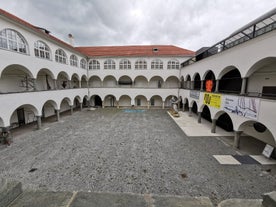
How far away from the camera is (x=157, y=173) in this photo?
21.7ft

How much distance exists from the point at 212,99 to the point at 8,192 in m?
13.6

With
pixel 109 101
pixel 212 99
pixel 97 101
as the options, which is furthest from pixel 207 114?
pixel 97 101

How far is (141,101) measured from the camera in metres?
25.6

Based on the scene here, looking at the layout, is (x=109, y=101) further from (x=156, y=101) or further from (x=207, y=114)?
(x=207, y=114)

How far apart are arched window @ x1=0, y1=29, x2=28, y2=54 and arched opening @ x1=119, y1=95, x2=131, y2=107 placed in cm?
1601

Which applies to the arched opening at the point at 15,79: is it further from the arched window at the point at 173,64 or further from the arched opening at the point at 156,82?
the arched window at the point at 173,64

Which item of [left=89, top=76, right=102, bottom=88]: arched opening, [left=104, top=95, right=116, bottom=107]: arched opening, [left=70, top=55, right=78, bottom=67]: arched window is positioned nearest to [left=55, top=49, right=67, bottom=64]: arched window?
[left=70, top=55, right=78, bottom=67]: arched window

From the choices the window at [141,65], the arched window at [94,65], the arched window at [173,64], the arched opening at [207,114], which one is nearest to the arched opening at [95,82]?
the arched window at [94,65]

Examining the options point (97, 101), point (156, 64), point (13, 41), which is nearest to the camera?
point (13, 41)

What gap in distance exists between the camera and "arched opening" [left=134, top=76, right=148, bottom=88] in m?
24.8

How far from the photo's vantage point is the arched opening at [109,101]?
25595 millimetres

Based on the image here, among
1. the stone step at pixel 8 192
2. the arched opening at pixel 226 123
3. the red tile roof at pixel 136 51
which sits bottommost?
the arched opening at pixel 226 123

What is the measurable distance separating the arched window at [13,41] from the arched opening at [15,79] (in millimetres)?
1621

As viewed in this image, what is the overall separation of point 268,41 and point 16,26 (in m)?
17.5
